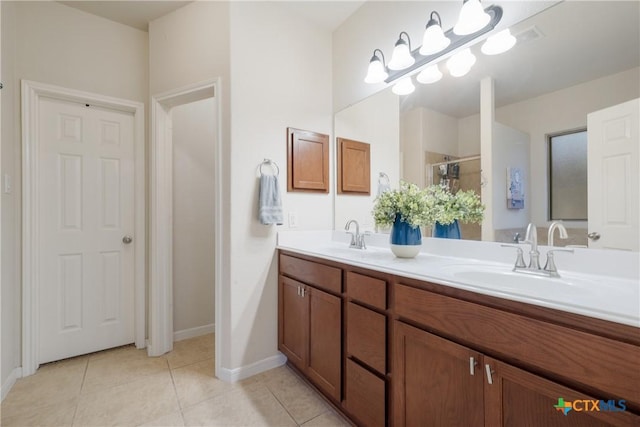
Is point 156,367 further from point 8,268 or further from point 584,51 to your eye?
point 584,51

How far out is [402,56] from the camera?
5.68 ft

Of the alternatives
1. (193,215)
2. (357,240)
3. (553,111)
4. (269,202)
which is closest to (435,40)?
(553,111)

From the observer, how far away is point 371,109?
6.89 feet

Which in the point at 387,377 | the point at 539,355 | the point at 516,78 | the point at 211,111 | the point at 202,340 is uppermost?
the point at 211,111

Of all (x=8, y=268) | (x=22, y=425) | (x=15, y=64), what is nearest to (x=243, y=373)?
(x=22, y=425)

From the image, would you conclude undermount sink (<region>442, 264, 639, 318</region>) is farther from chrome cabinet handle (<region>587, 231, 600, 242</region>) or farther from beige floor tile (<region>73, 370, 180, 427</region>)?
beige floor tile (<region>73, 370, 180, 427</region>)

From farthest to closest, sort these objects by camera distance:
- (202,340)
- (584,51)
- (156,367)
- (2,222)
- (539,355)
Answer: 1. (202,340)
2. (156,367)
3. (2,222)
4. (584,51)
5. (539,355)

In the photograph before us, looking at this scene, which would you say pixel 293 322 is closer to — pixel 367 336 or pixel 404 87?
pixel 367 336

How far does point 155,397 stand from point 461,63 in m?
2.64

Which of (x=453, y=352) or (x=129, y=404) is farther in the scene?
(x=129, y=404)

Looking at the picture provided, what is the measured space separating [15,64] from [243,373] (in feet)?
8.65

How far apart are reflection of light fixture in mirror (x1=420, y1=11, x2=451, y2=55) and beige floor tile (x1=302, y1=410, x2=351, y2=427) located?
82.3 inches

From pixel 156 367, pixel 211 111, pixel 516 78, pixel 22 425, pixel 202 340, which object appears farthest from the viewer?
pixel 211 111

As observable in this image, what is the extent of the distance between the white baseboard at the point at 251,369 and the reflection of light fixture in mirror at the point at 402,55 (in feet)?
7.12
